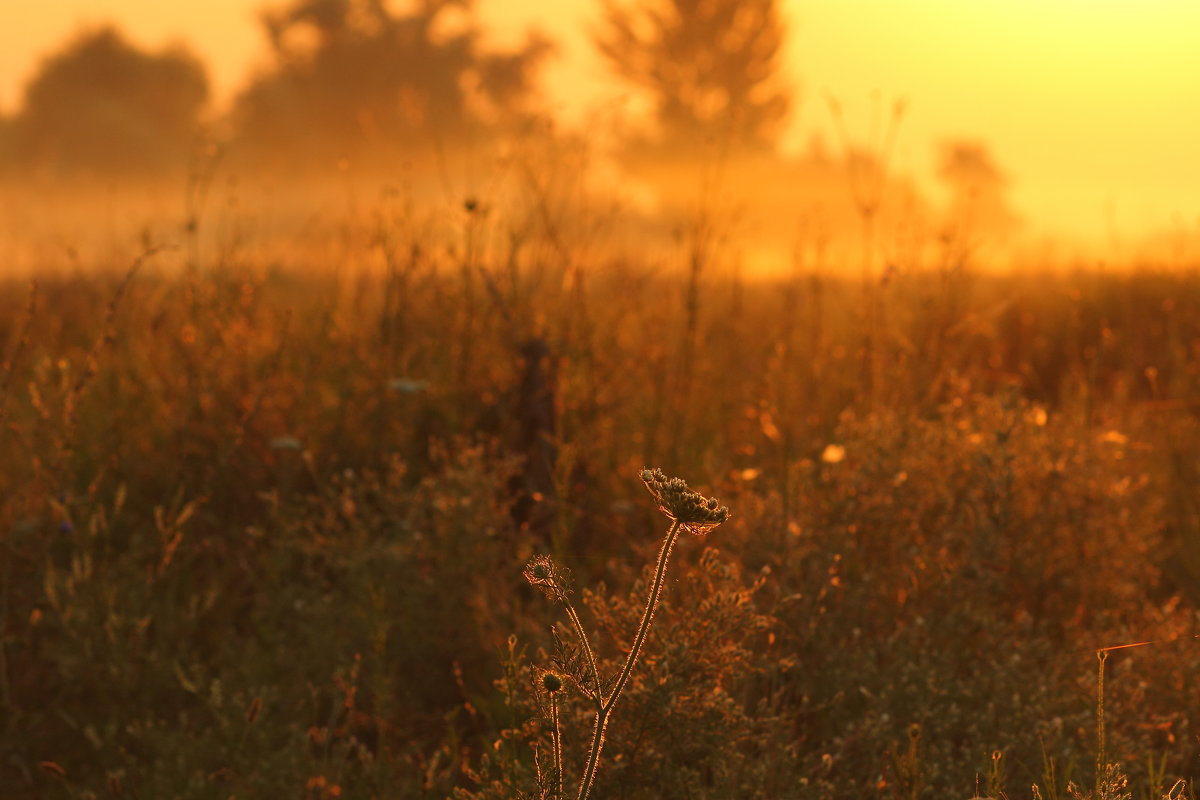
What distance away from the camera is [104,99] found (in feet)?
148

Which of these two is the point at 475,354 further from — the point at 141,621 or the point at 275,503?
the point at 141,621

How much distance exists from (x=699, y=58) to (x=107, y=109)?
25544 mm

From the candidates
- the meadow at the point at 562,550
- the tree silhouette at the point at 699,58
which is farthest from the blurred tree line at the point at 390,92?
the meadow at the point at 562,550

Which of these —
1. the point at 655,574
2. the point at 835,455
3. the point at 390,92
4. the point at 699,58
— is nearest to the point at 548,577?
the point at 655,574

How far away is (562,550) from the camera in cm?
259

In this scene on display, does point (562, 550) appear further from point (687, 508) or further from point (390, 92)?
point (390, 92)

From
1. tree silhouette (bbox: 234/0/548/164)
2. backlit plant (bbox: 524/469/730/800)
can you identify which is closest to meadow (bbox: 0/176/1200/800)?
backlit plant (bbox: 524/469/730/800)

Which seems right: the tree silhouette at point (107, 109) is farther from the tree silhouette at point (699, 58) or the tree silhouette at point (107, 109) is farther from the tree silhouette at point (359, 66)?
the tree silhouette at point (699, 58)

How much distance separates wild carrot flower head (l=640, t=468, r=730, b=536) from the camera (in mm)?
1170

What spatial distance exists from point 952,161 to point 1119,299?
45.2m

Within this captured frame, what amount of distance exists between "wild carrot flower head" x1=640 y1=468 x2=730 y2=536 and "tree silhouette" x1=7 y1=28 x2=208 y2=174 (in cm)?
4530

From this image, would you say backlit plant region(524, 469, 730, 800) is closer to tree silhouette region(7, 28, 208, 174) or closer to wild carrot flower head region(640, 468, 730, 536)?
wild carrot flower head region(640, 468, 730, 536)

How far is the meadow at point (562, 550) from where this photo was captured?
1922 millimetres

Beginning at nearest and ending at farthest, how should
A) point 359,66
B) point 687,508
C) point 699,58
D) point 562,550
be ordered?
1. point 687,508
2. point 562,550
3. point 699,58
4. point 359,66
